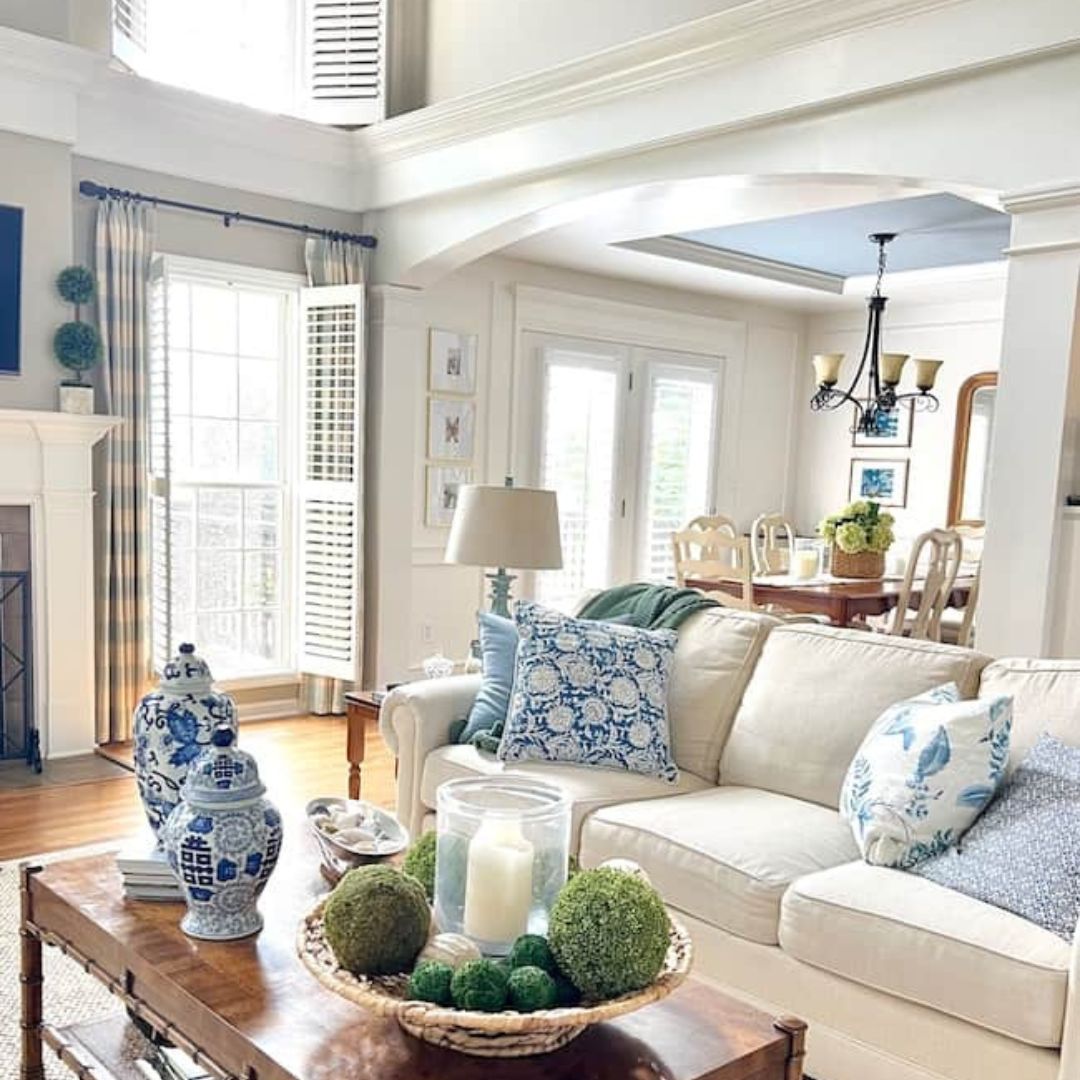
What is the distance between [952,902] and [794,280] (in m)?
5.26

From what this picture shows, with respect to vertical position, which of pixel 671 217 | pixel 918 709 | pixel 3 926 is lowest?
pixel 3 926

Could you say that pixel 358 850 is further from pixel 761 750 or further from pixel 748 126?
pixel 748 126

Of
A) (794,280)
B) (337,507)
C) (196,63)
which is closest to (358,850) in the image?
(337,507)

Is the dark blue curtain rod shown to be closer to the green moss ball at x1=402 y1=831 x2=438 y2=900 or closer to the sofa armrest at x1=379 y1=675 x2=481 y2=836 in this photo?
the sofa armrest at x1=379 y1=675 x2=481 y2=836

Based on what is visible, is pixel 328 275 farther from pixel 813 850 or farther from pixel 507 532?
pixel 813 850

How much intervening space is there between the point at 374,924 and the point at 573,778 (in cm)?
137

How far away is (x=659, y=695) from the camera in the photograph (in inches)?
117

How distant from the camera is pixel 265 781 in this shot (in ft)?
12.9

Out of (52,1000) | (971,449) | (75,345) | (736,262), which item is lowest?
(52,1000)

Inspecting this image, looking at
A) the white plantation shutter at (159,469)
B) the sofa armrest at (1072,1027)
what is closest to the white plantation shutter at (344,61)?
the white plantation shutter at (159,469)

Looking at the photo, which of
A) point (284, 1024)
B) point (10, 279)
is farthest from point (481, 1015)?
point (10, 279)

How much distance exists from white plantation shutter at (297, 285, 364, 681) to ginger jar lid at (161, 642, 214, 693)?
3.25 metres

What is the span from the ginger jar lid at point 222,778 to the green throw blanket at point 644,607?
53.1 inches

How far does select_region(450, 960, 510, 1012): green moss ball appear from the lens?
4.50 ft
